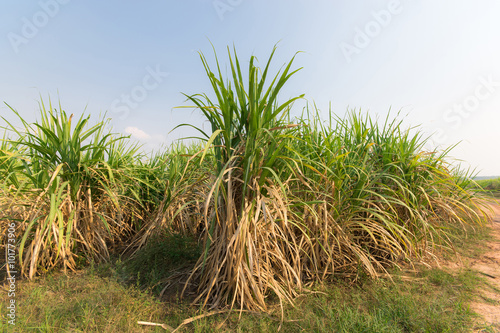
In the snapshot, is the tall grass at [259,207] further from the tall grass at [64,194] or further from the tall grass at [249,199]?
the tall grass at [64,194]

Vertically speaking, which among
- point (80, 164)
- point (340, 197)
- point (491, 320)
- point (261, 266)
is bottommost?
point (491, 320)

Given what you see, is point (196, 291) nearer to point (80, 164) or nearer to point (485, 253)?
point (80, 164)

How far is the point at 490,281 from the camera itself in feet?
8.75

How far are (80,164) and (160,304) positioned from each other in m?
1.61

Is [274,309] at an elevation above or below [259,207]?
below

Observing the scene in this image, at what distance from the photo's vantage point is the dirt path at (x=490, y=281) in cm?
210

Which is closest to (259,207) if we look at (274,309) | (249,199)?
(249,199)

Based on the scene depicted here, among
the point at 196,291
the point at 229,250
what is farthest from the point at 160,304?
the point at 229,250

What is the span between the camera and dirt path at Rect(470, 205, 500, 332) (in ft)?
6.88

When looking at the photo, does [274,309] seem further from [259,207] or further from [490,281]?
[490,281]

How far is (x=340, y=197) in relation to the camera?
254 centimetres

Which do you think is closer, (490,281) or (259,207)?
(259,207)

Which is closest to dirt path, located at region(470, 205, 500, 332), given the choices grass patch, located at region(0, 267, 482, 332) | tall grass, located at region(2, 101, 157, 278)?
grass patch, located at region(0, 267, 482, 332)

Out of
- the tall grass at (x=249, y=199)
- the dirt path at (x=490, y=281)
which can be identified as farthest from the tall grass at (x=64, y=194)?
the dirt path at (x=490, y=281)
